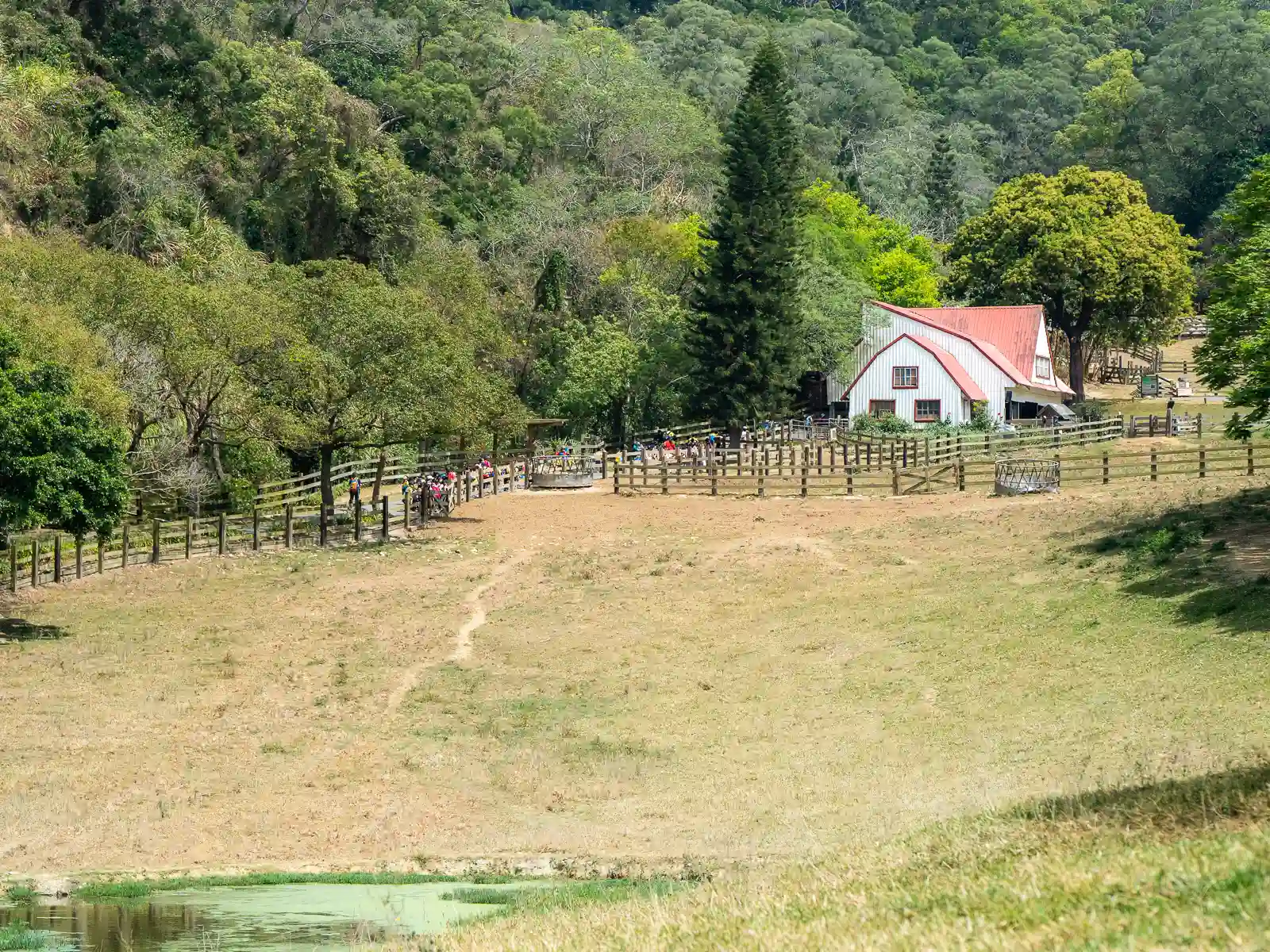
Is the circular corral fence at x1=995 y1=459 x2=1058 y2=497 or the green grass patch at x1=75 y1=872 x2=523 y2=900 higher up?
the circular corral fence at x1=995 y1=459 x2=1058 y2=497

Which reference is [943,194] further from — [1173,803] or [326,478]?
[1173,803]

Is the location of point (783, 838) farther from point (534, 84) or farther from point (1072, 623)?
point (534, 84)

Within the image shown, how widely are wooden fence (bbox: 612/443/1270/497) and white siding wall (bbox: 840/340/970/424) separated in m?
15.0

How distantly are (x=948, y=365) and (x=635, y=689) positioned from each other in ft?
151

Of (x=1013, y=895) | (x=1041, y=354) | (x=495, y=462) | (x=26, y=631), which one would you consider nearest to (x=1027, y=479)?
(x=495, y=462)

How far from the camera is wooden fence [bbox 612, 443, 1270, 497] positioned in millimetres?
57812

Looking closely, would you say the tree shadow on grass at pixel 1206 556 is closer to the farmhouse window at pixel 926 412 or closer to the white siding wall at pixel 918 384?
the white siding wall at pixel 918 384

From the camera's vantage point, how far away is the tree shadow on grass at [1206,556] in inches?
1459

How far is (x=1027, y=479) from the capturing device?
56875mm

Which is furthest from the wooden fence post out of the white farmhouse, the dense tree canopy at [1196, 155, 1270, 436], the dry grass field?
the dense tree canopy at [1196, 155, 1270, 436]

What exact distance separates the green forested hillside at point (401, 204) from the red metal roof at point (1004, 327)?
4606 mm

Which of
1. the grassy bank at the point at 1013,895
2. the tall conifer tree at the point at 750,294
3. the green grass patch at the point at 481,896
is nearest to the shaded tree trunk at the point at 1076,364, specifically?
the tall conifer tree at the point at 750,294

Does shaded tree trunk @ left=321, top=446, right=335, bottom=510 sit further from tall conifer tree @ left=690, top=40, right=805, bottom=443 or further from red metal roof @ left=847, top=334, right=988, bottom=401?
red metal roof @ left=847, top=334, right=988, bottom=401

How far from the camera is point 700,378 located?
7819 cm
